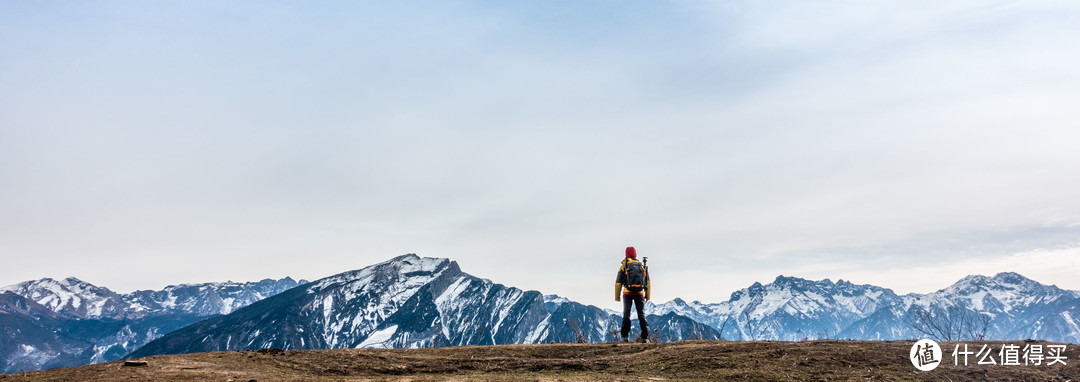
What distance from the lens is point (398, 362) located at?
57.5 ft

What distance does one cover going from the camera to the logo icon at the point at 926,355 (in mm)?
16219

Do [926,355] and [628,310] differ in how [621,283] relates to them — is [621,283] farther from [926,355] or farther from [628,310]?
[926,355]

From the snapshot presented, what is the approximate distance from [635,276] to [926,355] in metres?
9.16

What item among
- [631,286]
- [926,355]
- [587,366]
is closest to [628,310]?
[631,286]

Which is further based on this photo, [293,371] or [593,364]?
[593,364]

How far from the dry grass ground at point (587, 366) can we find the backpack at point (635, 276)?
335 cm

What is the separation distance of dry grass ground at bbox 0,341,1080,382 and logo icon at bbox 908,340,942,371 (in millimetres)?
232

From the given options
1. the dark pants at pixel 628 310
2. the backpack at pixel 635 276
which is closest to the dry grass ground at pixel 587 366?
the dark pants at pixel 628 310

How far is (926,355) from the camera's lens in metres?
16.8

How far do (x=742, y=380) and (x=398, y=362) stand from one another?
9214 millimetres

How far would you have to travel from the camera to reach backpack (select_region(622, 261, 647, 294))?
2255 centimetres

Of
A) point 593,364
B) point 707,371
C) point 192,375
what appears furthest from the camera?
point 593,364

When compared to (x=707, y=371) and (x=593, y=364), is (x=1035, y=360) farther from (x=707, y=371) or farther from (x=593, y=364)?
(x=593, y=364)

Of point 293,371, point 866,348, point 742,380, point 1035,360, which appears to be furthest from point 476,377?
point 1035,360
